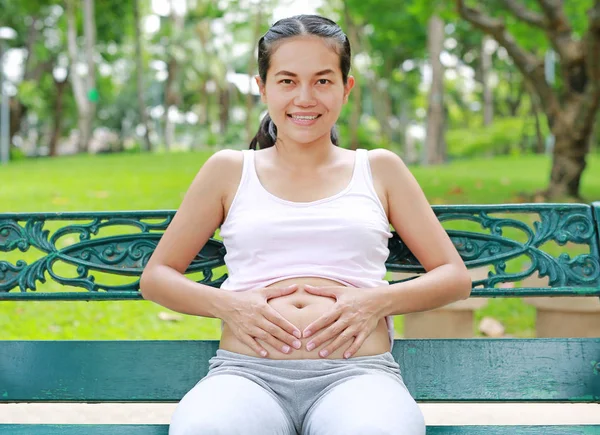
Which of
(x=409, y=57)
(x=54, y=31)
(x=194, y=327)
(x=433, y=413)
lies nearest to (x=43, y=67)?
(x=54, y=31)

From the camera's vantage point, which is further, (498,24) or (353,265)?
(498,24)

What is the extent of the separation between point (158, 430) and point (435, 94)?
811 inches

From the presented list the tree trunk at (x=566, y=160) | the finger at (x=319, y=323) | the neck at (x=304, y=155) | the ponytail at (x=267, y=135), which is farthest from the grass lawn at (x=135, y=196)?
the finger at (x=319, y=323)

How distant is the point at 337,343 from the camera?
2.47m

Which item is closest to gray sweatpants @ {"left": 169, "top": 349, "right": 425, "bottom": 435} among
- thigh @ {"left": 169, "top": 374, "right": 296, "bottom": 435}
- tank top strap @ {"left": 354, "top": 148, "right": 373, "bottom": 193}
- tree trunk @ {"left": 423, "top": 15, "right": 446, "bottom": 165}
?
thigh @ {"left": 169, "top": 374, "right": 296, "bottom": 435}

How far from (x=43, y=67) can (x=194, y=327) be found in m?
27.2

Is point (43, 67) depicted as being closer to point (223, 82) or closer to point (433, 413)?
point (223, 82)

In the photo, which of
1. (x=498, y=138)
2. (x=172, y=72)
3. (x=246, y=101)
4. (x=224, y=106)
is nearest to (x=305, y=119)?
(x=246, y=101)

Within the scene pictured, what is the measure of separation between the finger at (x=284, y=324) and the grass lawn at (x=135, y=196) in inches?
131

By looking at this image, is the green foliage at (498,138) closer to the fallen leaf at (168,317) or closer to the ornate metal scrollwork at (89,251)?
the fallen leaf at (168,317)

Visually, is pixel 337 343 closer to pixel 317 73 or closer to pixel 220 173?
pixel 220 173

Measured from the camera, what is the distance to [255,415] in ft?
7.29

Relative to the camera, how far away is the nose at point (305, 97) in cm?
263

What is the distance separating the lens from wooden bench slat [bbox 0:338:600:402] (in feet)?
9.74
